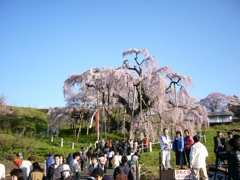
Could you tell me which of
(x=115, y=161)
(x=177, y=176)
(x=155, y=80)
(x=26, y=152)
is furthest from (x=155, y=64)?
(x=177, y=176)

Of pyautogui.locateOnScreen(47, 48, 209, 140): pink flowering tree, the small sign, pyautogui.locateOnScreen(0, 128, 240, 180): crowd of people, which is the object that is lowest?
the small sign

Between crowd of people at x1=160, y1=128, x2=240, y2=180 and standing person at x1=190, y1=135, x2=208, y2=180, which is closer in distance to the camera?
crowd of people at x1=160, y1=128, x2=240, y2=180

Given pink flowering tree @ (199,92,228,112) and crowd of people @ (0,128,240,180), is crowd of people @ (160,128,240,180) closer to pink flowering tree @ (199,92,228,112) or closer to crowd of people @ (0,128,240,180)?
crowd of people @ (0,128,240,180)

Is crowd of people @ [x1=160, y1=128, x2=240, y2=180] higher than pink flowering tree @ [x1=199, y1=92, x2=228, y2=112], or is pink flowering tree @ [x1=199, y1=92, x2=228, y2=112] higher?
pink flowering tree @ [x1=199, y1=92, x2=228, y2=112]

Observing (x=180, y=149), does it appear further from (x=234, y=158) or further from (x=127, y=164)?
(x=234, y=158)

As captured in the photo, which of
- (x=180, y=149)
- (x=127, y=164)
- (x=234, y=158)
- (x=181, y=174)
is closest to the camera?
(x=234, y=158)

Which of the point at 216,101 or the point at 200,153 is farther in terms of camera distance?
the point at 216,101

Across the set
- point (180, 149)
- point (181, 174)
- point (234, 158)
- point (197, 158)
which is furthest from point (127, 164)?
point (234, 158)

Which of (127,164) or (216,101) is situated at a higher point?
(216,101)

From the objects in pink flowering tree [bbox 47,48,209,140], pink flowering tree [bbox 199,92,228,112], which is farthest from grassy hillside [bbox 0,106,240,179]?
pink flowering tree [bbox 199,92,228,112]

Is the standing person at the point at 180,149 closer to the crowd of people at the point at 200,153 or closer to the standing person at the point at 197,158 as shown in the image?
the crowd of people at the point at 200,153

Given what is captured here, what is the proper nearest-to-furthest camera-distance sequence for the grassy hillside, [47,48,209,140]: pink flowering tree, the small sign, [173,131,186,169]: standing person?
the small sign
[173,131,186,169]: standing person
the grassy hillside
[47,48,209,140]: pink flowering tree

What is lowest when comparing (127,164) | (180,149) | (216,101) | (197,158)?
(127,164)

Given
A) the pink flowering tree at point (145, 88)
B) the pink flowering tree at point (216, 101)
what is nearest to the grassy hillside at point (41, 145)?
the pink flowering tree at point (145, 88)
